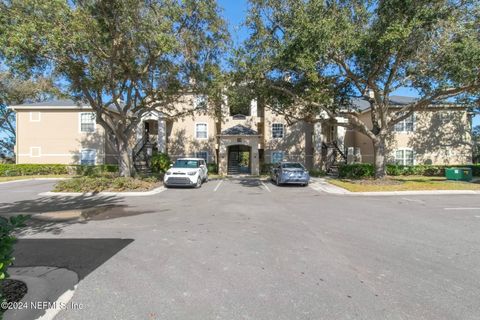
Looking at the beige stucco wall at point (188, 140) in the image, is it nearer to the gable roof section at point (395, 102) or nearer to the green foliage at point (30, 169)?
the green foliage at point (30, 169)

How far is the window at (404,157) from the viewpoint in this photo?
25652 mm

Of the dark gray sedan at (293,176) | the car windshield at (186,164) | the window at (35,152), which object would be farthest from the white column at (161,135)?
the dark gray sedan at (293,176)

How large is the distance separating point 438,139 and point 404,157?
349cm

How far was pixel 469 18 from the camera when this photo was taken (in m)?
13.8

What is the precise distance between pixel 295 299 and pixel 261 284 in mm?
580

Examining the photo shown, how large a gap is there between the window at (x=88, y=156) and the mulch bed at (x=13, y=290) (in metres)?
25.0

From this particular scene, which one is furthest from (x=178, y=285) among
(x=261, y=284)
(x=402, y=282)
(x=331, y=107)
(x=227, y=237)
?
(x=331, y=107)

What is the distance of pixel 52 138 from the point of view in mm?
26328

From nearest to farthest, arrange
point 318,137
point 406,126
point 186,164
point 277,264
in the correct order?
point 277,264 → point 186,164 → point 406,126 → point 318,137

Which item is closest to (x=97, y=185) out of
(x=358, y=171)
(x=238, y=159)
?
(x=358, y=171)

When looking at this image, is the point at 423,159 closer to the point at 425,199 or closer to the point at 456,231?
the point at 425,199

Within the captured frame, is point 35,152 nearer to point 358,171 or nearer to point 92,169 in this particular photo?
point 92,169

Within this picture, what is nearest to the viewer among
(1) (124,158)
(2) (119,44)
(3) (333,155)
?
(2) (119,44)

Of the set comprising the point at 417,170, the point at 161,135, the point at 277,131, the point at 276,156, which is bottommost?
the point at 417,170
